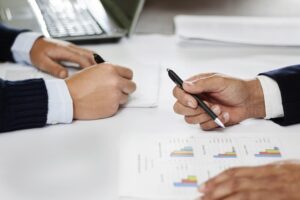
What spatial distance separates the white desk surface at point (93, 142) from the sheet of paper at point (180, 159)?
0.10 feet

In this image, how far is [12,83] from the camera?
1052 mm

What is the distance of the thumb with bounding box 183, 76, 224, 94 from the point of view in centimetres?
98

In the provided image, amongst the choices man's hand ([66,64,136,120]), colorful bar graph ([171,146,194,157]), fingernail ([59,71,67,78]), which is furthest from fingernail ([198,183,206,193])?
fingernail ([59,71,67,78])

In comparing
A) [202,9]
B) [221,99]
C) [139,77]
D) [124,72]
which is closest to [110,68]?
[124,72]

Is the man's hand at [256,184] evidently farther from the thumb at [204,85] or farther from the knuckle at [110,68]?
the knuckle at [110,68]

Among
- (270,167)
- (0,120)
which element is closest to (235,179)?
(270,167)

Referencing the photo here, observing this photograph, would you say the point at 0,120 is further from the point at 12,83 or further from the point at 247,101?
the point at 247,101

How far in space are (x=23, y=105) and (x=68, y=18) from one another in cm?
62

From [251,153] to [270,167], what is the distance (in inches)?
4.3

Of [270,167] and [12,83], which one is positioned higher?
[270,167]

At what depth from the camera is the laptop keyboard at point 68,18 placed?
1.48m

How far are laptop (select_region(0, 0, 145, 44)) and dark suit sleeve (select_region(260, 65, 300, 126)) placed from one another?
54 centimetres

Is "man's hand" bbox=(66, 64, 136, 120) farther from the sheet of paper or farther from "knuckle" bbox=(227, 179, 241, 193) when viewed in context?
"knuckle" bbox=(227, 179, 241, 193)

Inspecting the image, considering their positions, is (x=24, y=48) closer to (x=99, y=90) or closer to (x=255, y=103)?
(x=99, y=90)
